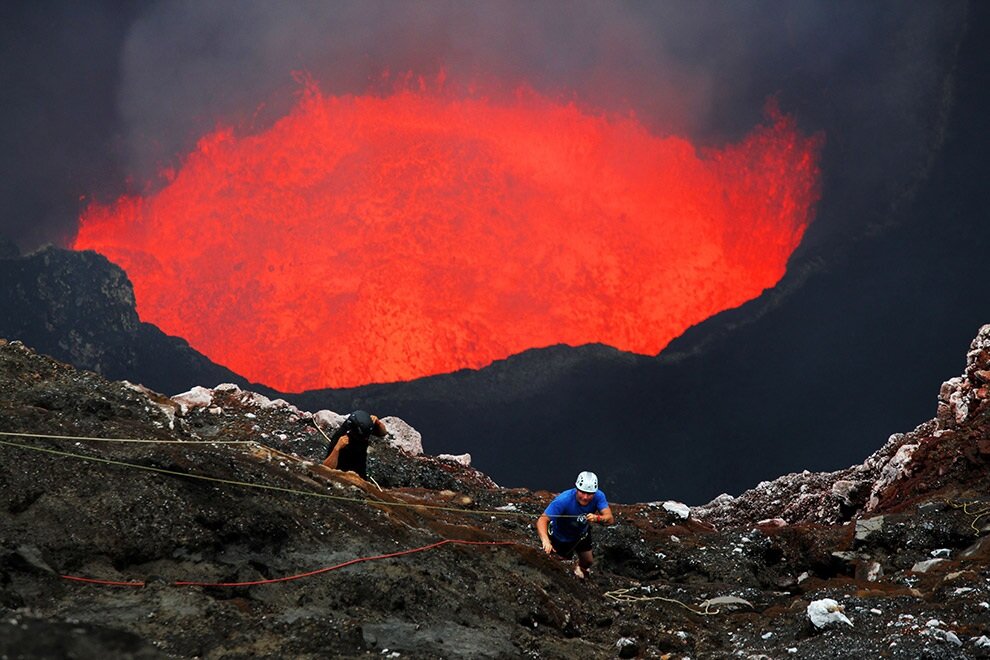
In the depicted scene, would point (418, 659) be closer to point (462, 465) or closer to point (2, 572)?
point (2, 572)

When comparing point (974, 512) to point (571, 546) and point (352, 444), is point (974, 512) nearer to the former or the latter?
point (571, 546)

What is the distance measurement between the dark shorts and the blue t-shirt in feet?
0.20

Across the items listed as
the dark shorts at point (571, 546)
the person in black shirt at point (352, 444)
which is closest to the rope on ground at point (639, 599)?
the dark shorts at point (571, 546)

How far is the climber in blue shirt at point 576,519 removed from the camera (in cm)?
1142

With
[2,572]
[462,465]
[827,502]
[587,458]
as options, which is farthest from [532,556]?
[587,458]

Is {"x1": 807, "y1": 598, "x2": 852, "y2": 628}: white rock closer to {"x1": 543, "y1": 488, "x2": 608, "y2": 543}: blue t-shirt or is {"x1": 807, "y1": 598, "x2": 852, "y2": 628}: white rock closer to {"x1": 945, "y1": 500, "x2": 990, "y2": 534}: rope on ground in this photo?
{"x1": 543, "y1": 488, "x2": 608, "y2": 543}: blue t-shirt

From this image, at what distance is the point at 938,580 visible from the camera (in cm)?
1075

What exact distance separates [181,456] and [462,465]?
16.9 metres

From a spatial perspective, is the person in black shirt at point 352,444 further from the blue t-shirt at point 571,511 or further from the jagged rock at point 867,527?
the jagged rock at point 867,527

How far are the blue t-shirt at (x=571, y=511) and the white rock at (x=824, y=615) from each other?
327 cm

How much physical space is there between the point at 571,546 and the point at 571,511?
0.53 metres

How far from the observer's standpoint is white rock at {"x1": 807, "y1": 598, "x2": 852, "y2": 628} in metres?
8.73

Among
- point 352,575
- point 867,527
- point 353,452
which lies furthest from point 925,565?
point 353,452

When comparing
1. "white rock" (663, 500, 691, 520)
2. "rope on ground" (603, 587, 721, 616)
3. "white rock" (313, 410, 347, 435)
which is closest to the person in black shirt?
"rope on ground" (603, 587, 721, 616)
